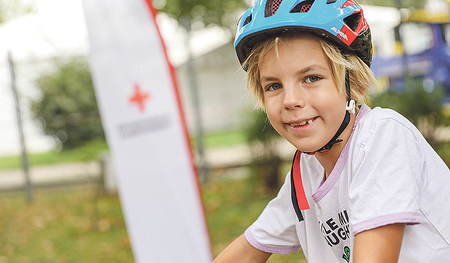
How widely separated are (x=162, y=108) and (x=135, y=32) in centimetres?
57

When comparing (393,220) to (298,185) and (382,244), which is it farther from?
(298,185)

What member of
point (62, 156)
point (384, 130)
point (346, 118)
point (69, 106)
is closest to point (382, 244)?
point (384, 130)

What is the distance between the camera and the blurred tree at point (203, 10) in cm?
816

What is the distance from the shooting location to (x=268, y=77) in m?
1.40

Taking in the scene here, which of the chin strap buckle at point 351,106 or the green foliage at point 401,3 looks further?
the green foliage at point 401,3

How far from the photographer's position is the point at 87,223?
6664 mm

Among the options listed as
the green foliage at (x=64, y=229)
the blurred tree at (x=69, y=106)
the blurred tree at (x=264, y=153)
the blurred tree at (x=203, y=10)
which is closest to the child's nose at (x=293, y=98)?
the green foliage at (x=64, y=229)

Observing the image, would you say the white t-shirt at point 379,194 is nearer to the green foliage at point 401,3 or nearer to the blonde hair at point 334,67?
the blonde hair at point 334,67

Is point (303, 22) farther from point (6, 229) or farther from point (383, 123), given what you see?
point (6, 229)

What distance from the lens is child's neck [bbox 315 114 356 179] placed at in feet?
4.73

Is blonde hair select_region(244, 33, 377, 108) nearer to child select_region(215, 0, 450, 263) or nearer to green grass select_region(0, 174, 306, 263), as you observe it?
child select_region(215, 0, 450, 263)

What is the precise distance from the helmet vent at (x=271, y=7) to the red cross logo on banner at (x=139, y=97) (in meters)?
1.92

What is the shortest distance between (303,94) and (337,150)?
24 centimetres

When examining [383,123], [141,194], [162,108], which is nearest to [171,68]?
[162,108]
